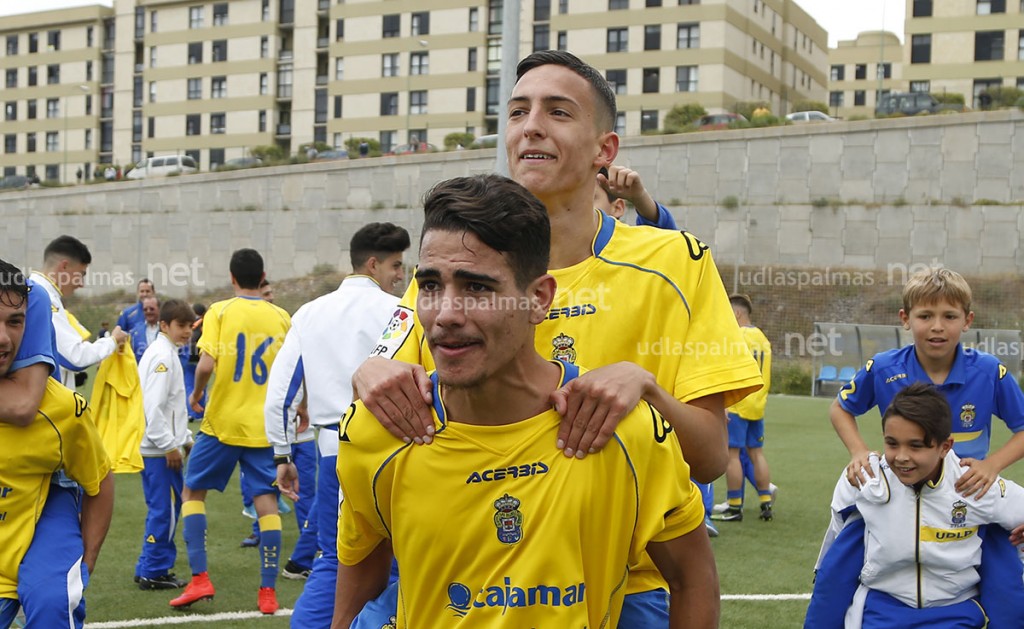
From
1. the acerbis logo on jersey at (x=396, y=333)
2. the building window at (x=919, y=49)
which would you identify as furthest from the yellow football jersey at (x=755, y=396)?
the building window at (x=919, y=49)

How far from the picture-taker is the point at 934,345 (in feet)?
17.3

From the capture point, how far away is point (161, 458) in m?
7.89

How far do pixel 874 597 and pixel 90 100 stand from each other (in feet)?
287

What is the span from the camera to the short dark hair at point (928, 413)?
4703 mm

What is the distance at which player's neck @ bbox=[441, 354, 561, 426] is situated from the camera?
2.54m

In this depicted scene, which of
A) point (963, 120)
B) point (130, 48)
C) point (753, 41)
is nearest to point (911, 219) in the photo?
point (963, 120)

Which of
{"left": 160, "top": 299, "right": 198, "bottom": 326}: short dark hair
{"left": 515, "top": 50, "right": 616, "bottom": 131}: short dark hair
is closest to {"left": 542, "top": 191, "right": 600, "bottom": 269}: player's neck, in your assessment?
{"left": 515, "top": 50, "right": 616, "bottom": 131}: short dark hair

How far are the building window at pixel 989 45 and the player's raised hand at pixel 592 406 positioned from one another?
62555 millimetres

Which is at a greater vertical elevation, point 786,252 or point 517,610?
point 786,252

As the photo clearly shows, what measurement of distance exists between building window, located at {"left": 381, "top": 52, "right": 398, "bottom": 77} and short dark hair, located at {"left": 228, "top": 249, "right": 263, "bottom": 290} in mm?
61712

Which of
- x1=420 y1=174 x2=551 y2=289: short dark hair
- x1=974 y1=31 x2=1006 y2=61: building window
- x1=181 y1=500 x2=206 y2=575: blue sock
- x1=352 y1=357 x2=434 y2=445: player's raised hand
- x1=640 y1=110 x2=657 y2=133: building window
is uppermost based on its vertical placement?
x1=974 y1=31 x2=1006 y2=61: building window

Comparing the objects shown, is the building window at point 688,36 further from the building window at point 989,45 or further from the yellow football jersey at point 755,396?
the yellow football jersey at point 755,396

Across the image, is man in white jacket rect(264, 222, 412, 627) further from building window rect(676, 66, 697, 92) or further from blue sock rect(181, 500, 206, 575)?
building window rect(676, 66, 697, 92)

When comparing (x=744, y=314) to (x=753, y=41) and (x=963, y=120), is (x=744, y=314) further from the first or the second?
(x=753, y=41)
